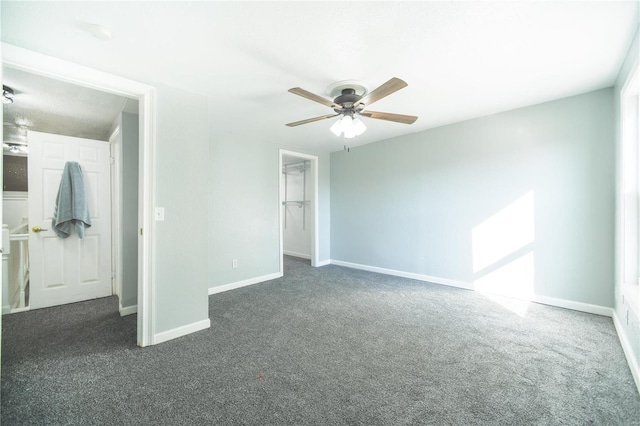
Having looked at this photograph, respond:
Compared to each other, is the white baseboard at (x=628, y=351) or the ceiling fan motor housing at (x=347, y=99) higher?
the ceiling fan motor housing at (x=347, y=99)

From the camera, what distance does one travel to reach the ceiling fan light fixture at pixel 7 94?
7.98 feet

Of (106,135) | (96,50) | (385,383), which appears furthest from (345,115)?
(106,135)

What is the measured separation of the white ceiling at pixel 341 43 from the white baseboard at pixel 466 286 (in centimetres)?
224

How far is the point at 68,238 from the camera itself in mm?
3260

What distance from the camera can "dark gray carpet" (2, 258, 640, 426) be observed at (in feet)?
5.03

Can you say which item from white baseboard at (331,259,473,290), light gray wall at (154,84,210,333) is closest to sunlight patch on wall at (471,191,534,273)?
white baseboard at (331,259,473,290)

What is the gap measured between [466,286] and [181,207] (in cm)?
366

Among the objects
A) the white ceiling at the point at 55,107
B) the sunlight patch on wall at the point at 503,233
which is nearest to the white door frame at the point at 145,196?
the white ceiling at the point at 55,107

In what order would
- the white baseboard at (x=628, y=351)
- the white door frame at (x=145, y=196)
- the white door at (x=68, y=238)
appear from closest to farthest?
1. the white baseboard at (x=628, y=351)
2. the white door frame at (x=145, y=196)
3. the white door at (x=68, y=238)

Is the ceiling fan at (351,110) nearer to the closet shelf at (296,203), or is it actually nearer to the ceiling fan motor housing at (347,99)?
the ceiling fan motor housing at (347,99)

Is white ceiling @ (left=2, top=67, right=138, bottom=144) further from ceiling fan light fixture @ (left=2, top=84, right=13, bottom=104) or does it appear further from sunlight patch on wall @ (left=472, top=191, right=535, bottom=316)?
sunlight patch on wall @ (left=472, top=191, right=535, bottom=316)

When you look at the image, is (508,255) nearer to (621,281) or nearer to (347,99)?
(621,281)

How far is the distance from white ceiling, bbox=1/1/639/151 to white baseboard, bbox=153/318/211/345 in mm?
2194

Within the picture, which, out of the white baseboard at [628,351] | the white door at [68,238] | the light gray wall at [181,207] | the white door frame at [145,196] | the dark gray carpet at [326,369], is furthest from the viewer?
the white door at [68,238]
